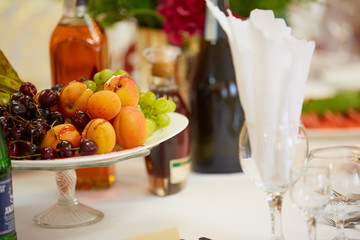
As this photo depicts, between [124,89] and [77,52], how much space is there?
0.31 m

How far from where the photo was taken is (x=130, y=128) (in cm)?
76

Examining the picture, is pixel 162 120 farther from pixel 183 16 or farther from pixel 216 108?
pixel 183 16

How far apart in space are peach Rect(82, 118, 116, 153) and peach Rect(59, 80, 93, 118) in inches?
2.5

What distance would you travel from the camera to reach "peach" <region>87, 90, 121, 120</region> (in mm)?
765

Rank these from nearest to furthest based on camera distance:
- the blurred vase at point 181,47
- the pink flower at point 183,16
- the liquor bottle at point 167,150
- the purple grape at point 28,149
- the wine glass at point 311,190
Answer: the wine glass at point 311,190 → the purple grape at point 28,149 → the liquor bottle at point 167,150 → the pink flower at point 183,16 → the blurred vase at point 181,47

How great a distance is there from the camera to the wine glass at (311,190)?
2.05ft

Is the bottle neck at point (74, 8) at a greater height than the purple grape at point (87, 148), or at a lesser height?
greater

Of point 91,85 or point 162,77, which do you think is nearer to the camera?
point 91,85

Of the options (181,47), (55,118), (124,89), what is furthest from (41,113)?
(181,47)

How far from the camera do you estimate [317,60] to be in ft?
9.67

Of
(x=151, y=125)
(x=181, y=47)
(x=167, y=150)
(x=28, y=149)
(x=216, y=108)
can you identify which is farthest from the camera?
(x=181, y=47)

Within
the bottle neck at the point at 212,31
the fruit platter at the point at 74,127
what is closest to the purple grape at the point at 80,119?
the fruit platter at the point at 74,127

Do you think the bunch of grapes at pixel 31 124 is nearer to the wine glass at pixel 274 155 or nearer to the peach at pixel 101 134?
the peach at pixel 101 134

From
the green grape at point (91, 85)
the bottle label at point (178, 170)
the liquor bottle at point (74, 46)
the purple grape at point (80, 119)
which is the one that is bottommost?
the bottle label at point (178, 170)
